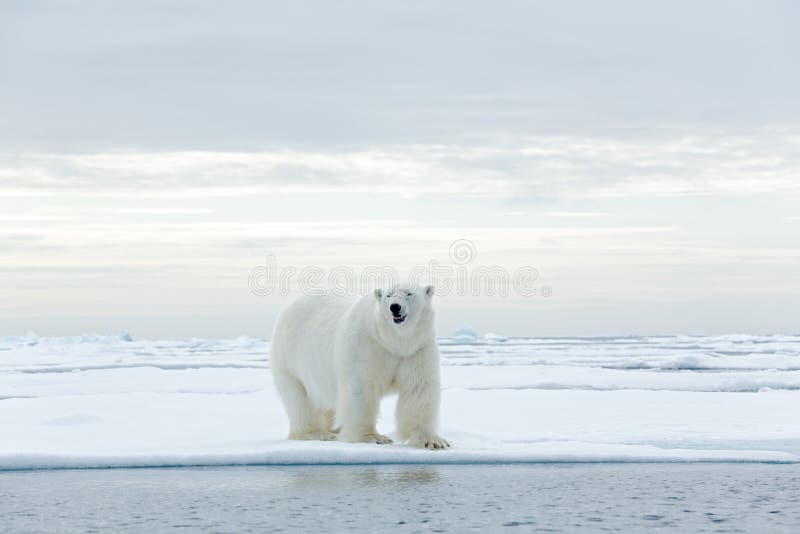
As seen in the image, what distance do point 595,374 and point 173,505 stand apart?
413 inches

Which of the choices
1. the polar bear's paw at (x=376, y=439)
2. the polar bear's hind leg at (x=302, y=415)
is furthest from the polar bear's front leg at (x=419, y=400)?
the polar bear's hind leg at (x=302, y=415)

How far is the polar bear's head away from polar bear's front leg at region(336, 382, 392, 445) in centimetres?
49

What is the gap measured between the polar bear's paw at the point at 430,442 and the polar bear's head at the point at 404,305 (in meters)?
0.70

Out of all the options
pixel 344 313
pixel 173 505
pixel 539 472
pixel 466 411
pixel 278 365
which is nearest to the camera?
pixel 173 505

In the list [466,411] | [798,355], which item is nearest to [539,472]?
[466,411]

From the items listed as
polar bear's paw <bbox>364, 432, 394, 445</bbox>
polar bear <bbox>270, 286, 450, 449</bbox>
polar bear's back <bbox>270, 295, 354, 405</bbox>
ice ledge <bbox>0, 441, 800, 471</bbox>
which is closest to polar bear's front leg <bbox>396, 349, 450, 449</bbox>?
polar bear <bbox>270, 286, 450, 449</bbox>

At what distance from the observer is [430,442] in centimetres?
612

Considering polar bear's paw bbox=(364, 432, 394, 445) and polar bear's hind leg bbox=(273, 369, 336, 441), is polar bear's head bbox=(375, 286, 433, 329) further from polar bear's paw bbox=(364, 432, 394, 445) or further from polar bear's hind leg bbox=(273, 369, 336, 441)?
polar bear's hind leg bbox=(273, 369, 336, 441)

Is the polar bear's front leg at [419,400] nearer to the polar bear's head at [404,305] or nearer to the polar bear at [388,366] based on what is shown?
the polar bear at [388,366]

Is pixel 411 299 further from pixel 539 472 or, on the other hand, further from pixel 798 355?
pixel 798 355

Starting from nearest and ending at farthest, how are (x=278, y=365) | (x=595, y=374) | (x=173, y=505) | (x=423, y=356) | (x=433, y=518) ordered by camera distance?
(x=433, y=518), (x=173, y=505), (x=423, y=356), (x=278, y=365), (x=595, y=374)

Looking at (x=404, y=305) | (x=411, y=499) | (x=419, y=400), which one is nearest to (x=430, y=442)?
(x=419, y=400)

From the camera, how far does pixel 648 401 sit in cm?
966

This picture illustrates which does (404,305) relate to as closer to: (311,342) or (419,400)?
(419,400)
